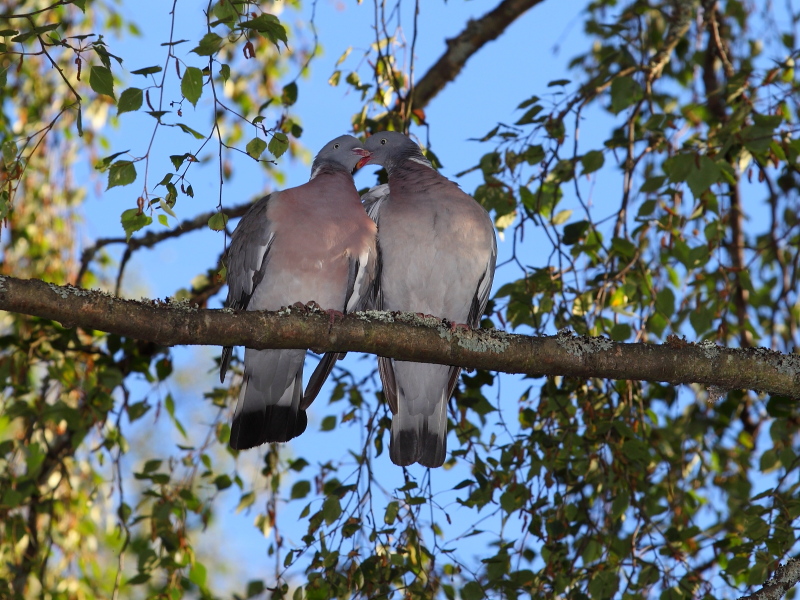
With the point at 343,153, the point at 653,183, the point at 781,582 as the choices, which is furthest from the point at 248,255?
the point at 781,582

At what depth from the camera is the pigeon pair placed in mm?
3600

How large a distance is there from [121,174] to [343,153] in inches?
77.8

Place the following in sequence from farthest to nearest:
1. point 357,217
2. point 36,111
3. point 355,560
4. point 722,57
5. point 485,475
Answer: point 36,111
point 722,57
point 357,217
point 485,475
point 355,560

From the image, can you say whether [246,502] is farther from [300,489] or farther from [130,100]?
[130,100]

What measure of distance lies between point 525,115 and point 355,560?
200 cm

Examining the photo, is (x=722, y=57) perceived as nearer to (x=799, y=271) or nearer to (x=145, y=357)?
(x=799, y=271)

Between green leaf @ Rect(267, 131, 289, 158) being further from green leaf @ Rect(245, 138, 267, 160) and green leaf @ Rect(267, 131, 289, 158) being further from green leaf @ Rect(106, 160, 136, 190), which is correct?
green leaf @ Rect(106, 160, 136, 190)

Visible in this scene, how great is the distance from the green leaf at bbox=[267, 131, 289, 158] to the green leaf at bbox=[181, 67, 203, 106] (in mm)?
258

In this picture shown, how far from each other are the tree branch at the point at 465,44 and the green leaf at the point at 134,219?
8.28 feet

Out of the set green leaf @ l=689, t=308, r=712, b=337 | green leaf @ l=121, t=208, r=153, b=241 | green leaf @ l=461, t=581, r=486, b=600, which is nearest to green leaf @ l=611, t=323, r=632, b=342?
green leaf @ l=689, t=308, r=712, b=337

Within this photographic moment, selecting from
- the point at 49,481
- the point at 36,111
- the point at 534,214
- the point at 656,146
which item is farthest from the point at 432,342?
the point at 36,111

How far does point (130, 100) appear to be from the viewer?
7.61 ft

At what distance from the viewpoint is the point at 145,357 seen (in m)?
4.26

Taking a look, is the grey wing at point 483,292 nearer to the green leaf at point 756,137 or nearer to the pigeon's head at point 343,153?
the pigeon's head at point 343,153
